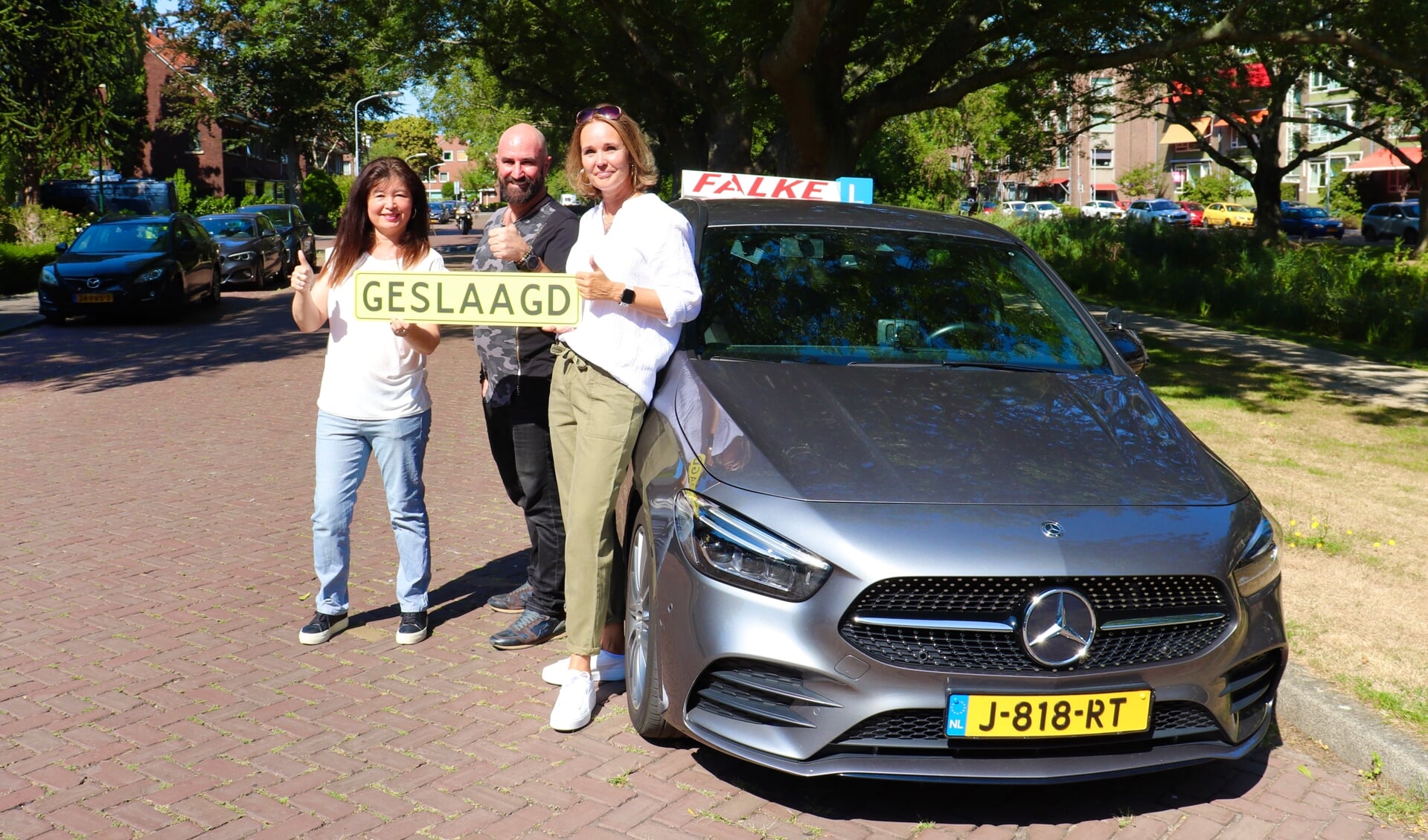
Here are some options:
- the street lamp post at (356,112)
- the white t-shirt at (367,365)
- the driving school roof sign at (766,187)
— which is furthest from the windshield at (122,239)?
the street lamp post at (356,112)

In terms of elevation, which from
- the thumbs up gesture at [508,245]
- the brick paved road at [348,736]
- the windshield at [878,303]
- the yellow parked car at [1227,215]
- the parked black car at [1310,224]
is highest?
the yellow parked car at [1227,215]

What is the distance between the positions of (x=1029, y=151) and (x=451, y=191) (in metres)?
115

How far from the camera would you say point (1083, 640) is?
3311 millimetres

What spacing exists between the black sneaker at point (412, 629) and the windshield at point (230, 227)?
71.4 feet

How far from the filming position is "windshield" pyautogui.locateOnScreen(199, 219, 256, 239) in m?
25.0

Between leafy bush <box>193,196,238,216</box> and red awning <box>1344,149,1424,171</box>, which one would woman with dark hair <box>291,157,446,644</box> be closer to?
leafy bush <box>193,196,238,216</box>

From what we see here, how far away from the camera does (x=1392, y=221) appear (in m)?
46.2

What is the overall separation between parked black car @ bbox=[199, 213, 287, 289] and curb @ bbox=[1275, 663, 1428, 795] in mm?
22482

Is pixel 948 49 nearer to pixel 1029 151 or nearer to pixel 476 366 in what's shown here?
pixel 476 366

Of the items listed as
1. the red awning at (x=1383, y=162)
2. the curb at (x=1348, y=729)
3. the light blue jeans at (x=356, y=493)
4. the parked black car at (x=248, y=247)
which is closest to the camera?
the curb at (x=1348, y=729)

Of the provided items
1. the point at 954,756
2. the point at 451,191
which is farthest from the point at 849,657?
the point at 451,191

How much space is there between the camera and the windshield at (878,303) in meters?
4.47

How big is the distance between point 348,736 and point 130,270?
16168 millimetres

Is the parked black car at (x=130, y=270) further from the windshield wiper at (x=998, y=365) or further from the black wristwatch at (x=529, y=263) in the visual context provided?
the windshield wiper at (x=998, y=365)
